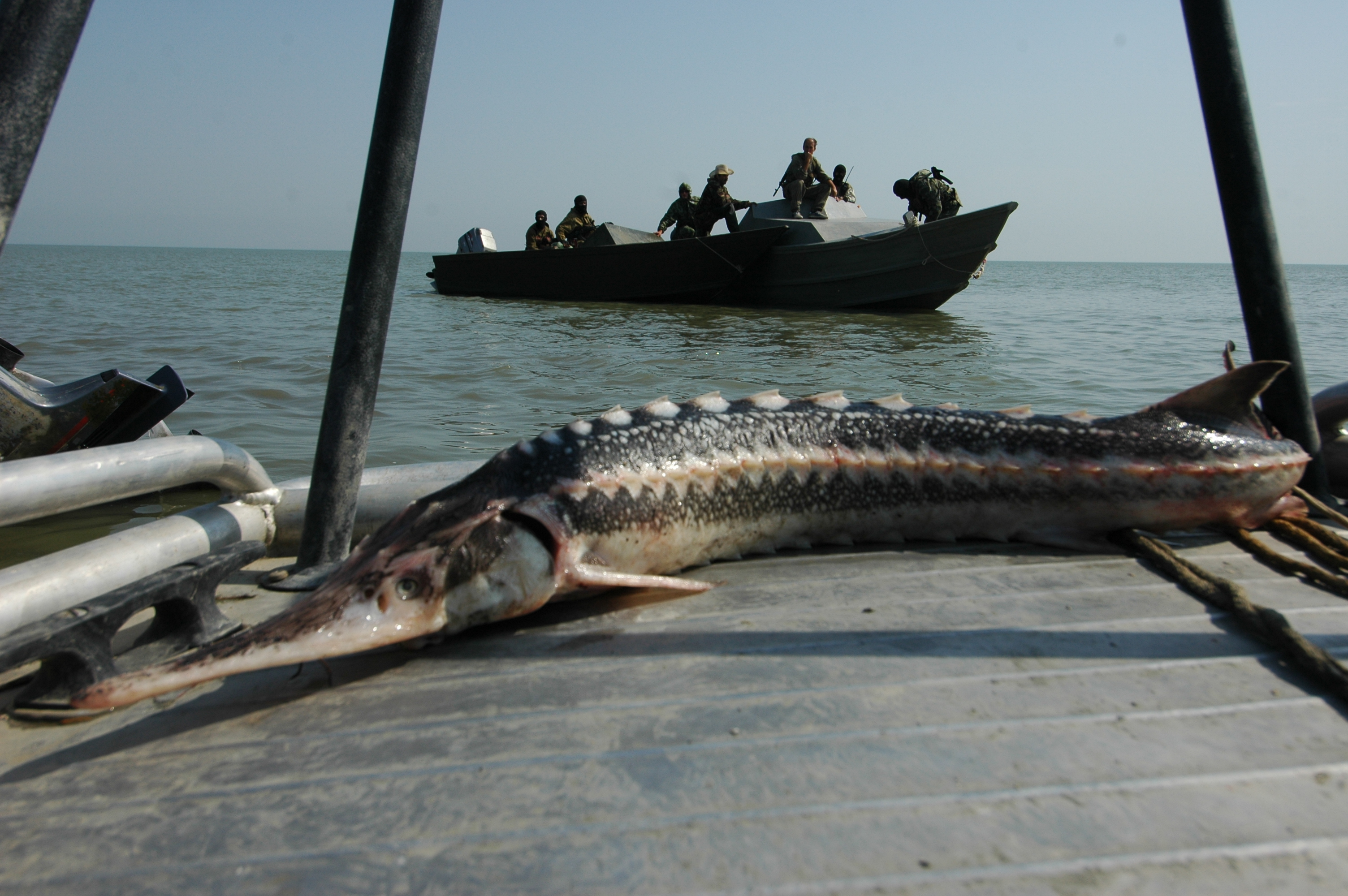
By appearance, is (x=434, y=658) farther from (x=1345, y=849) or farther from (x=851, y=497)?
(x=1345, y=849)

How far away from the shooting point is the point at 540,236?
21.0 m

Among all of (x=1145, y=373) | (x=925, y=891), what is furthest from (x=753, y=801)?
(x=1145, y=373)

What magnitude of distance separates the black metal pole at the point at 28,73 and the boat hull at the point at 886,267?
14.8 metres

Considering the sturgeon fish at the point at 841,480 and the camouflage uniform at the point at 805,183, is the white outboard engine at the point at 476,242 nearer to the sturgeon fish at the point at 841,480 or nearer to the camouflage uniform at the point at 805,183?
the camouflage uniform at the point at 805,183

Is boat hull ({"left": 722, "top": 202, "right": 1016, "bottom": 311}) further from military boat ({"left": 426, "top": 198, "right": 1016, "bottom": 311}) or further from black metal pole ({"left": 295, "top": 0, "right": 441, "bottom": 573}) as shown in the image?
black metal pole ({"left": 295, "top": 0, "right": 441, "bottom": 573})

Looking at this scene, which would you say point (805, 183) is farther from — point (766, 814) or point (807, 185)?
point (766, 814)

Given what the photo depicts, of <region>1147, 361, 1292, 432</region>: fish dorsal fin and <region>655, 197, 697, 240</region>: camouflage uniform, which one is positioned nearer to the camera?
<region>1147, 361, 1292, 432</region>: fish dorsal fin

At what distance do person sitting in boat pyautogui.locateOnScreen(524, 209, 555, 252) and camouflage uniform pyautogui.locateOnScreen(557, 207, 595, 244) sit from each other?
272 millimetres

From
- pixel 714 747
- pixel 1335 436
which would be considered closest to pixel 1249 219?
pixel 1335 436

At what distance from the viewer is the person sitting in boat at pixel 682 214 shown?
18141 millimetres

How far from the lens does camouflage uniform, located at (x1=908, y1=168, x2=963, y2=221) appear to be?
15141 millimetres

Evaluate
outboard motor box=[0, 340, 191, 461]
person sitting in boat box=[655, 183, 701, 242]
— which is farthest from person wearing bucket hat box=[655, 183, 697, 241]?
outboard motor box=[0, 340, 191, 461]

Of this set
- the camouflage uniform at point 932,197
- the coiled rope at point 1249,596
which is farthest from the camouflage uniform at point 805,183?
the coiled rope at point 1249,596

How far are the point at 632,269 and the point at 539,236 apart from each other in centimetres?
398
